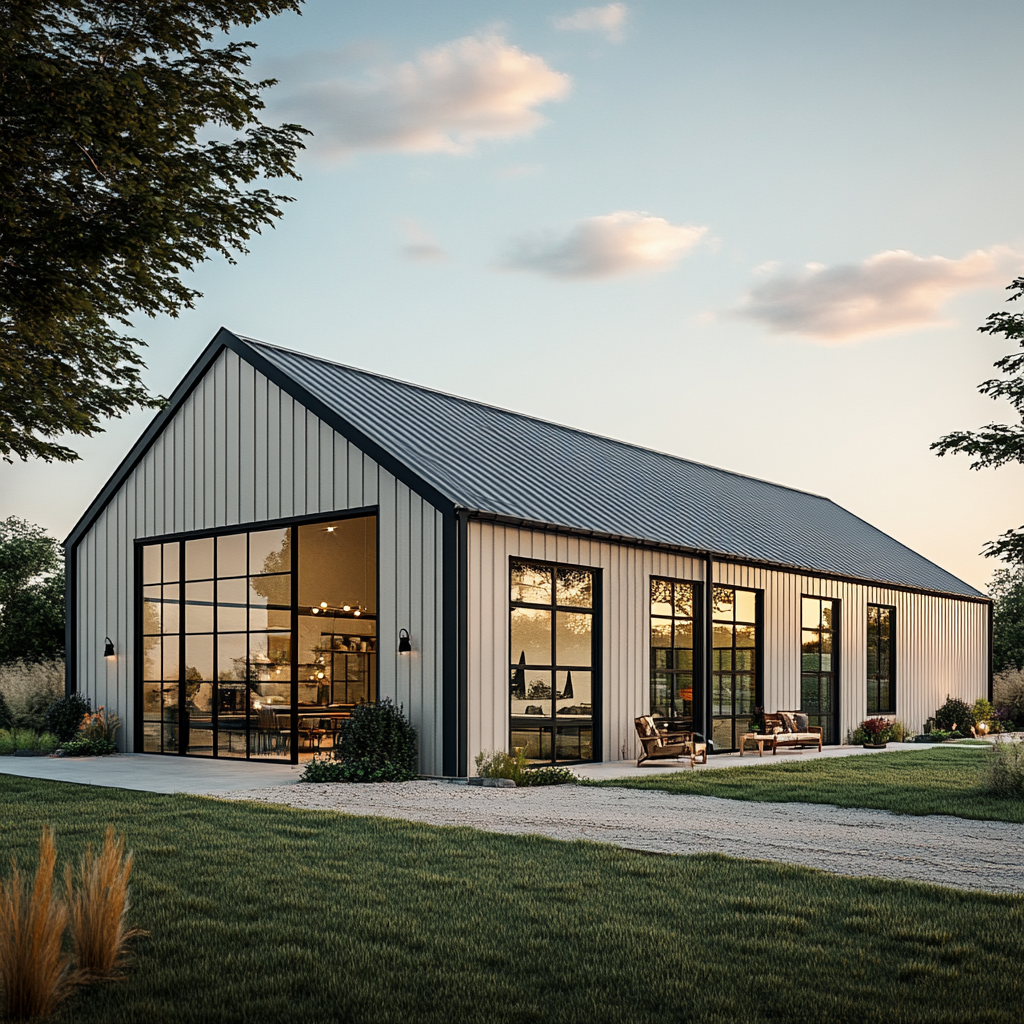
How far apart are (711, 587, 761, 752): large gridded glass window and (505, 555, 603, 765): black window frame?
3.75m

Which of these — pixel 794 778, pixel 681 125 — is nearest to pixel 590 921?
pixel 794 778

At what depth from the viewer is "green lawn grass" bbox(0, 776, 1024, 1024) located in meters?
5.03

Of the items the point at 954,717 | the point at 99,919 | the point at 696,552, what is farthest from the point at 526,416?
the point at 99,919

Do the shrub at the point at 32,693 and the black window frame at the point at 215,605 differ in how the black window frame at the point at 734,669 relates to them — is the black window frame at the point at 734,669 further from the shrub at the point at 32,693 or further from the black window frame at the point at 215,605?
the shrub at the point at 32,693

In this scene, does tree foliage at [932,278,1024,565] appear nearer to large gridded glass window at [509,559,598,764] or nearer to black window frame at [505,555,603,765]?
black window frame at [505,555,603,765]

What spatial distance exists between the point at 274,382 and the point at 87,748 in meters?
7.49

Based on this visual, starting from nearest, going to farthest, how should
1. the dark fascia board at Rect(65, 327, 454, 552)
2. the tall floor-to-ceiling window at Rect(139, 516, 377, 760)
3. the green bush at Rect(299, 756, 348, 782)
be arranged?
the green bush at Rect(299, 756, 348, 782)
the dark fascia board at Rect(65, 327, 454, 552)
the tall floor-to-ceiling window at Rect(139, 516, 377, 760)

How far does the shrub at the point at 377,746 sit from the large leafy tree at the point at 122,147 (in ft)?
23.6

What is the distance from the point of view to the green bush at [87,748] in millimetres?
19547

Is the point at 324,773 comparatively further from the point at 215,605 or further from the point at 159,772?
the point at 215,605

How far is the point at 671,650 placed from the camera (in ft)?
65.5

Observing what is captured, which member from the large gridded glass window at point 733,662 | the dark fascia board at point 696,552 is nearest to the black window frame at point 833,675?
the dark fascia board at point 696,552

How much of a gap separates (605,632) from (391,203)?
7718 millimetres

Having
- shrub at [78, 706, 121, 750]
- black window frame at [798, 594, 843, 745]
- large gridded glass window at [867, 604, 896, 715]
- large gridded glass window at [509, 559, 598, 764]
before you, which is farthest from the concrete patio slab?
large gridded glass window at [867, 604, 896, 715]
